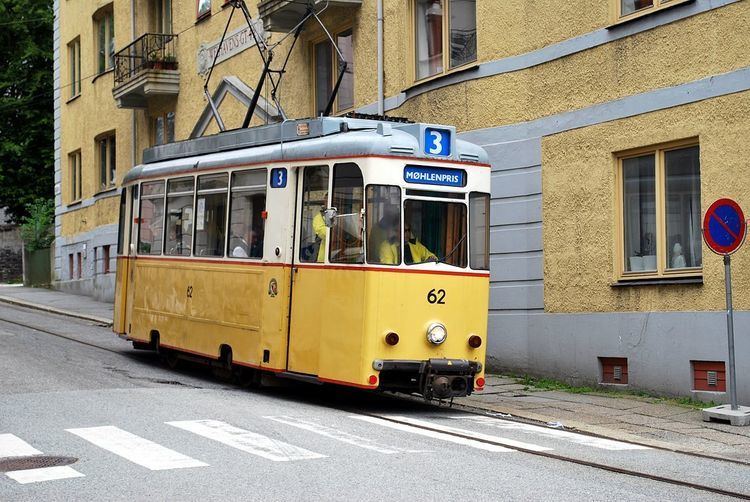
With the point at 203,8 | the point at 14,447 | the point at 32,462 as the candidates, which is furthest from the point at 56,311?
the point at 32,462

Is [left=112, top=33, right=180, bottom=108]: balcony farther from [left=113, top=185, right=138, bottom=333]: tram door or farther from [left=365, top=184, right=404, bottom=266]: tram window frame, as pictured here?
[left=365, top=184, right=404, bottom=266]: tram window frame

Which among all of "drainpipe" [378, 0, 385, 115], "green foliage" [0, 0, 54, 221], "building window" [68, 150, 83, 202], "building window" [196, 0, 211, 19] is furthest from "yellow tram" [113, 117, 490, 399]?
"green foliage" [0, 0, 54, 221]

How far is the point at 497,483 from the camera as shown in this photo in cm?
824

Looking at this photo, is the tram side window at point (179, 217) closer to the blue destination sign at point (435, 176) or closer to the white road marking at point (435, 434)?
the blue destination sign at point (435, 176)

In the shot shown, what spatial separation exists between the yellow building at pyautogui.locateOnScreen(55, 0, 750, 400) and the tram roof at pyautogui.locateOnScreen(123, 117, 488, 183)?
2865 mm

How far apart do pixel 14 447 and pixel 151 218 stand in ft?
24.6

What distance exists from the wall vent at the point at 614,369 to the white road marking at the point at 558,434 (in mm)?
3060

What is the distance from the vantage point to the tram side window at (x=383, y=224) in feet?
40.5

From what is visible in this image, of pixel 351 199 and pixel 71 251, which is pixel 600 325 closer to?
pixel 351 199

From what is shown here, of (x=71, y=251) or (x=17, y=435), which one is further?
(x=71, y=251)

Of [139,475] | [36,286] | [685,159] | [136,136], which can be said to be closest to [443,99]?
[685,159]

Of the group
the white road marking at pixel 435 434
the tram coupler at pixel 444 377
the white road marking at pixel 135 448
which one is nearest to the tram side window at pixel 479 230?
the tram coupler at pixel 444 377

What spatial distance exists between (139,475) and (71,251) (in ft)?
89.1

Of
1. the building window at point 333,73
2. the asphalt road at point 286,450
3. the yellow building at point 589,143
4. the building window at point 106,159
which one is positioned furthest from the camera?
the building window at point 106,159
